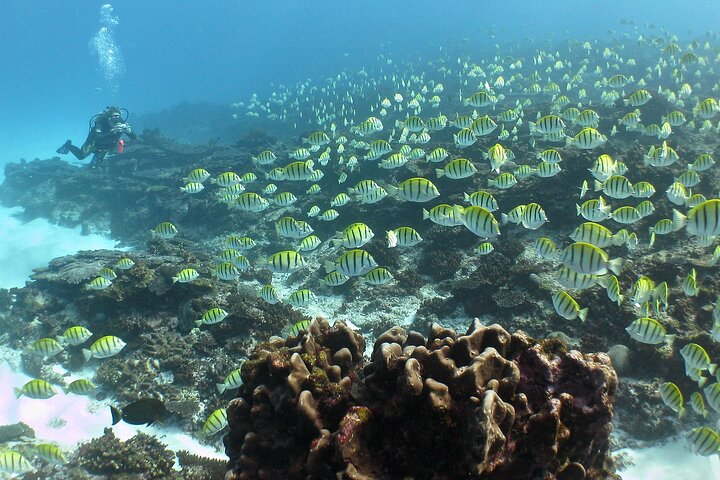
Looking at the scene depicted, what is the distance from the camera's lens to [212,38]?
627 ft

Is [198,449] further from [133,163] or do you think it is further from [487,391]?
[133,163]

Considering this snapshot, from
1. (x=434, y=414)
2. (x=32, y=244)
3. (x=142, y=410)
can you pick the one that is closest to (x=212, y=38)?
(x=32, y=244)

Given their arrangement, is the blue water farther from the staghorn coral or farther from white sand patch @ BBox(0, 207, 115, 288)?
the staghorn coral

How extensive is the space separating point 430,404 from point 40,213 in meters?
23.8

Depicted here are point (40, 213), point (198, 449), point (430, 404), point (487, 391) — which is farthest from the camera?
point (40, 213)

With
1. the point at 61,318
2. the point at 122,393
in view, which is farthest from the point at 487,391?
the point at 61,318

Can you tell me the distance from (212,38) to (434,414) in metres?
225

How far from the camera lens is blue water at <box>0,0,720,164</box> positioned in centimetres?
8362

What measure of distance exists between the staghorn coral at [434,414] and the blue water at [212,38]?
2496 inches

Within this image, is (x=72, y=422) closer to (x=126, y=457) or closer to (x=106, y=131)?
(x=126, y=457)

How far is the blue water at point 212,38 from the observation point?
8362cm

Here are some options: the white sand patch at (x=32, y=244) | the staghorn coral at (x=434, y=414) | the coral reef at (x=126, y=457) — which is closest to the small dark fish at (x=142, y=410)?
the coral reef at (x=126, y=457)

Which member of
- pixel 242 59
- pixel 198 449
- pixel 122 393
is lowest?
pixel 198 449

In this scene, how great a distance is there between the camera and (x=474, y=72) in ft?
68.9
